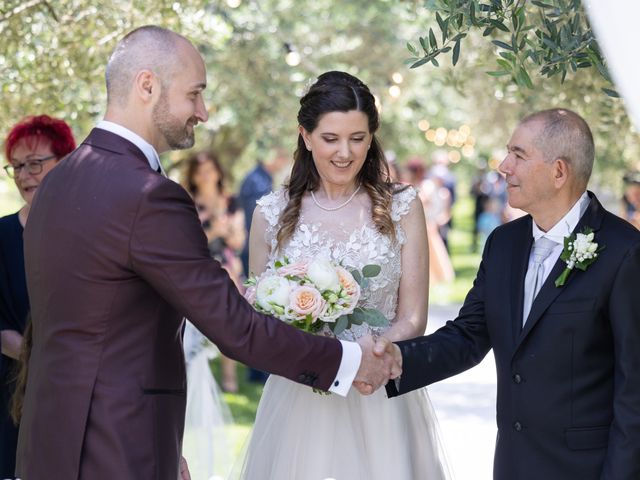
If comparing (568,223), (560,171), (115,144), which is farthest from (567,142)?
(115,144)

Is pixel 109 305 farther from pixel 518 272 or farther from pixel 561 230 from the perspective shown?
pixel 561 230

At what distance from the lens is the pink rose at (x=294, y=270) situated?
4.02 meters

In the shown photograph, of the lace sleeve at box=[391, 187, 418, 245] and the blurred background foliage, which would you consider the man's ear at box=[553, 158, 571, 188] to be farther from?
the lace sleeve at box=[391, 187, 418, 245]

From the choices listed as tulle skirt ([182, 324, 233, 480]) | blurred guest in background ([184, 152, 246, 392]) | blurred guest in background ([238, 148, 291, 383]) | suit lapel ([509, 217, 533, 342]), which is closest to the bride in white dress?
suit lapel ([509, 217, 533, 342])

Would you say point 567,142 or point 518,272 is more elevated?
point 567,142

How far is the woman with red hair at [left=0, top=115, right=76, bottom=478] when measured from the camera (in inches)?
192

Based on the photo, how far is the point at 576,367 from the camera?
146 inches

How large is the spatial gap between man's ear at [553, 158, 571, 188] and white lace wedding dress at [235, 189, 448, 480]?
82 centimetres

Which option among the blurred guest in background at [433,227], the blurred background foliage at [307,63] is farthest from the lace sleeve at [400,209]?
the blurred guest in background at [433,227]

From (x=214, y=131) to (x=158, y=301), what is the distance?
7.79 metres

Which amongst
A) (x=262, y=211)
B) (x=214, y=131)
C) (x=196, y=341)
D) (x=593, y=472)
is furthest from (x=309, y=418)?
(x=214, y=131)

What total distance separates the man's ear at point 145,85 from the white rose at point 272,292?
88 cm

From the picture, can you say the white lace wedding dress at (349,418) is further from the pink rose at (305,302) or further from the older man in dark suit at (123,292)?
the older man in dark suit at (123,292)

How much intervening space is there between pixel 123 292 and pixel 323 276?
0.89m
